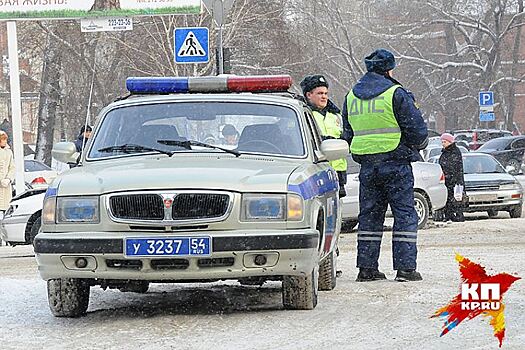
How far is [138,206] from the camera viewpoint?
785cm

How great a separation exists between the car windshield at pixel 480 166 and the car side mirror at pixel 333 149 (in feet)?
47.1

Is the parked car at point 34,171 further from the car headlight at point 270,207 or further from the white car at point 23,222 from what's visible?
the car headlight at point 270,207

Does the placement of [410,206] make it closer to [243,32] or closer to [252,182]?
[252,182]

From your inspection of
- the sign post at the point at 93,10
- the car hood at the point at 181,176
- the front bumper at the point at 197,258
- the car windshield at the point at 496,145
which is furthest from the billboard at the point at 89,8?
the car windshield at the point at 496,145

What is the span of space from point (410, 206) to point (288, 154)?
1725 millimetres

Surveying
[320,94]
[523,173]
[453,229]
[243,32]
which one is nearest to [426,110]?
[523,173]

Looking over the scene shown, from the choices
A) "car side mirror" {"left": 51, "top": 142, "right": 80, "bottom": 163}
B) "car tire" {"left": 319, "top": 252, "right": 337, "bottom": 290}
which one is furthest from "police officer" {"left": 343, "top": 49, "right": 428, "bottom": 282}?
"car side mirror" {"left": 51, "top": 142, "right": 80, "bottom": 163}

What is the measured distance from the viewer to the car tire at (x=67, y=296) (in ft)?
27.0

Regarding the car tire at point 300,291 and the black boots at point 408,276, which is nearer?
the car tire at point 300,291

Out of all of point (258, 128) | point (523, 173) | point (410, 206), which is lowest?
point (523, 173)

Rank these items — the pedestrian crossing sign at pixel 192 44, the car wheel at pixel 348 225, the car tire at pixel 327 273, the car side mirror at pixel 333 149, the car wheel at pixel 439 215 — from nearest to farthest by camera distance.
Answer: the car side mirror at pixel 333 149
the car tire at pixel 327 273
the car wheel at pixel 348 225
the pedestrian crossing sign at pixel 192 44
the car wheel at pixel 439 215

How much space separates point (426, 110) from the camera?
A: 76.3 m

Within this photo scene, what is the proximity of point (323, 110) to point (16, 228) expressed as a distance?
618 centimetres

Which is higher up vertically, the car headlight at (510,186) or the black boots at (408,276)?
the black boots at (408,276)
